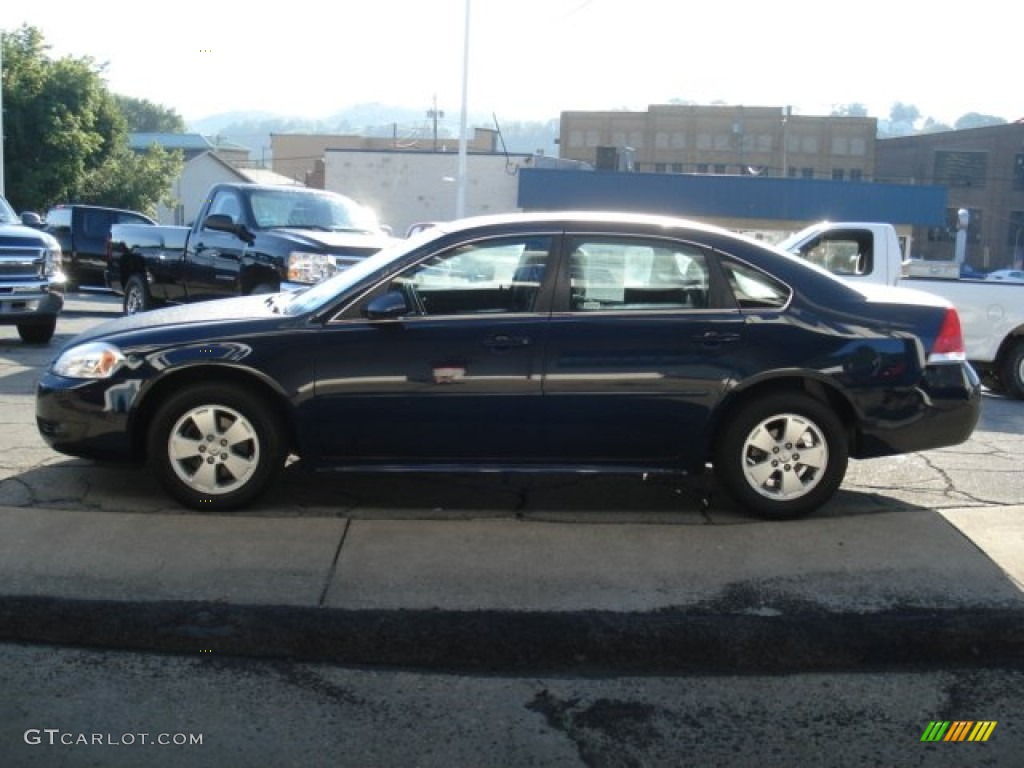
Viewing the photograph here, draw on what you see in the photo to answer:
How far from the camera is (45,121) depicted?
132 feet

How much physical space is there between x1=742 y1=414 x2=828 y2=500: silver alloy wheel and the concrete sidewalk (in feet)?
0.73

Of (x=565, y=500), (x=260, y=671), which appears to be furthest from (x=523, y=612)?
(x=565, y=500)

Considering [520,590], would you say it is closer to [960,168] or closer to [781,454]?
[781,454]

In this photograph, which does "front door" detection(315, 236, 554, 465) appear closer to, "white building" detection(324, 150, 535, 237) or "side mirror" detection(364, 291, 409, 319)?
"side mirror" detection(364, 291, 409, 319)

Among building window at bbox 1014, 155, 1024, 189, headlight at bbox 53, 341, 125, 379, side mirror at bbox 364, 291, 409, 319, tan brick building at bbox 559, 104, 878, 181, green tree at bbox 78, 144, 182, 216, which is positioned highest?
tan brick building at bbox 559, 104, 878, 181

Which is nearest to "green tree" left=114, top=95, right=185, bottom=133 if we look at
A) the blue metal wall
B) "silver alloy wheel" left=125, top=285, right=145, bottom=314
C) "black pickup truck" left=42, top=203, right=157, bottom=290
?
the blue metal wall

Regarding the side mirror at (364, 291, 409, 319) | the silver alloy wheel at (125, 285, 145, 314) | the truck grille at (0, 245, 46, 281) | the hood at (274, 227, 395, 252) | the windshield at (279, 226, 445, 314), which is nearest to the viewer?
the side mirror at (364, 291, 409, 319)

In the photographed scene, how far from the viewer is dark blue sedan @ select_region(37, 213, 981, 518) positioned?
19.5ft

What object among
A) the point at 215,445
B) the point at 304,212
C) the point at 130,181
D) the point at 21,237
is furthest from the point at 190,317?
the point at 130,181

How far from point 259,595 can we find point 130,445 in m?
1.54

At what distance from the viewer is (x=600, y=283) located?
20.1 feet

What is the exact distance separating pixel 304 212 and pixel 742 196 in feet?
128

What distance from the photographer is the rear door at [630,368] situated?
19.5ft

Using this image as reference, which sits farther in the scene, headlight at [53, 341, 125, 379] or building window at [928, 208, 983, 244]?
building window at [928, 208, 983, 244]
